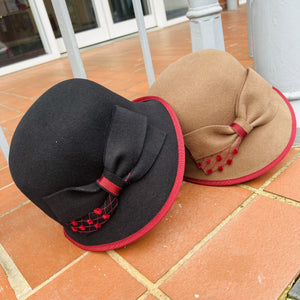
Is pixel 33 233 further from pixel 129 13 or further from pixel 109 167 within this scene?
pixel 129 13

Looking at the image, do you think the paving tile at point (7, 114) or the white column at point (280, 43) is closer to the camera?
the white column at point (280, 43)

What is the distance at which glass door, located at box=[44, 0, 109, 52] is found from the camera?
4.02 metres

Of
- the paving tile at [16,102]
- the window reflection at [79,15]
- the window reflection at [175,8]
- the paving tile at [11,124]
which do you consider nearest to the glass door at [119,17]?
the window reflection at [79,15]

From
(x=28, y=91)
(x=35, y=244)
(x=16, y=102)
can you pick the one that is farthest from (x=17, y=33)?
(x=35, y=244)

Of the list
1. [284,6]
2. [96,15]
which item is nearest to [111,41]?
[96,15]

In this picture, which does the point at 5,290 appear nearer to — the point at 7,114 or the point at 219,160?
the point at 219,160

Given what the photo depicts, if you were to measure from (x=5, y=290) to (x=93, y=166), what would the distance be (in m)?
0.35

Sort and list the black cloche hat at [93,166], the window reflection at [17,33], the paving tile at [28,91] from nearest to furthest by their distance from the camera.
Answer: the black cloche hat at [93,166], the paving tile at [28,91], the window reflection at [17,33]

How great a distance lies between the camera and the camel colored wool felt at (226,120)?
777mm

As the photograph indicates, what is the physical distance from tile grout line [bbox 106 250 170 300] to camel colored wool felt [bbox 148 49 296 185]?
12.6 inches

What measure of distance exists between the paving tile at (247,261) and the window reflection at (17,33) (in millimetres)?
3959

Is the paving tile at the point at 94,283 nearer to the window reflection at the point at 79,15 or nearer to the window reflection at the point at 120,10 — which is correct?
the window reflection at the point at 79,15

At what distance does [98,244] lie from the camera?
0.69 metres

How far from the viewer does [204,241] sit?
2.18ft
